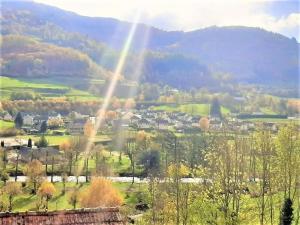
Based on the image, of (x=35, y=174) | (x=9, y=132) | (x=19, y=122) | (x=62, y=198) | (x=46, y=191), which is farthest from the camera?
(x=19, y=122)

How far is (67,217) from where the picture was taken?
20109 mm

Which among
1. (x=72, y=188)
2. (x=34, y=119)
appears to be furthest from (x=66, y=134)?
(x=72, y=188)

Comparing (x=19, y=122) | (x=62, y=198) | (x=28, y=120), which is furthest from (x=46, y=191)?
(x=28, y=120)

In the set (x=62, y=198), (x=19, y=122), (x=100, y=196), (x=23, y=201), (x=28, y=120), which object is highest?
(x=19, y=122)

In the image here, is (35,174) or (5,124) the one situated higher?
(5,124)

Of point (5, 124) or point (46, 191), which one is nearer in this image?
point (46, 191)

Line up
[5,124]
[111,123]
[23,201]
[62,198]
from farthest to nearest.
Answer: [111,123]
[5,124]
[62,198]
[23,201]

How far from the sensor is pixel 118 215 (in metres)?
21.1

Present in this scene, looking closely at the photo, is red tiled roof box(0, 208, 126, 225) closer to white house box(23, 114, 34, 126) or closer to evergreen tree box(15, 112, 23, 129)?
evergreen tree box(15, 112, 23, 129)

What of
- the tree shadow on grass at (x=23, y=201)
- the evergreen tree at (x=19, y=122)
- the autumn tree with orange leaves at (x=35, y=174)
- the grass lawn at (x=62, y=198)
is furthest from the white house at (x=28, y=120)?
the tree shadow on grass at (x=23, y=201)

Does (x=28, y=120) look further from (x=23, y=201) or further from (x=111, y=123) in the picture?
(x=23, y=201)

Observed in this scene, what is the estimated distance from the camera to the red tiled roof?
19578 mm

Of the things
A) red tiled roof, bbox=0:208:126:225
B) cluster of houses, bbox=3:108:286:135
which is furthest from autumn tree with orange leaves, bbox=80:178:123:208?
cluster of houses, bbox=3:108:286:135

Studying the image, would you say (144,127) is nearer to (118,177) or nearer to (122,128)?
(122,128)
